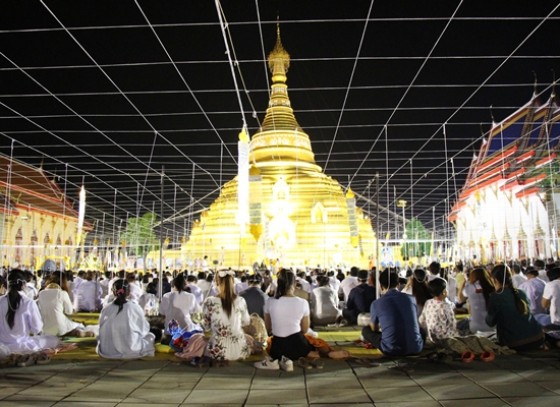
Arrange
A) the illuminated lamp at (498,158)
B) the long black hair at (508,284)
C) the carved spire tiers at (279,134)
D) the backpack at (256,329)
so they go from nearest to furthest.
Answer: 1. the long black hair at (508,284)
2. the backpack at (256,329)
3. the illuminated lamp at (498,158)
4. the carved spire tiers at (279,134)

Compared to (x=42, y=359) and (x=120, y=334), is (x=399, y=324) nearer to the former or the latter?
(x=120, y=334)

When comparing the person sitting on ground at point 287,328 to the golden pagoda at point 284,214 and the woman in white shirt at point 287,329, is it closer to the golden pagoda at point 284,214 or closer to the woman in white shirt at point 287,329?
the woman in white shirt at point 287,329

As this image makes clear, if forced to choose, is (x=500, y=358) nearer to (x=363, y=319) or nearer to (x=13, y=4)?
(x=363, y=319)

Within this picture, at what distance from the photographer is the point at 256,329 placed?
765cm

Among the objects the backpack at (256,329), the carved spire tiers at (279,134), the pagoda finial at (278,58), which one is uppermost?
the pagoda finial at (278,58)

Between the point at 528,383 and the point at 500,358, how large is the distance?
128 centimetres

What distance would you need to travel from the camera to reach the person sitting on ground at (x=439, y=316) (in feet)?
22.5

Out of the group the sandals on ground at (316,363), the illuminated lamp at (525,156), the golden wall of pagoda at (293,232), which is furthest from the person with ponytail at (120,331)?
the golden wall of pagoda at (293,232)

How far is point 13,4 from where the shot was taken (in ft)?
27.1

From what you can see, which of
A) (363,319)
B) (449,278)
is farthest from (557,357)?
(449,278)

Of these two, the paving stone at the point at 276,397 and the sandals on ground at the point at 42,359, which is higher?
the sandals on ground at the point at 42,359

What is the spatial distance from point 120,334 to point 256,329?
6.13ft

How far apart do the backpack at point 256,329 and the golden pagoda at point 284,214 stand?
750 inches

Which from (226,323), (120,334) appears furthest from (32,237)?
(226,323)
